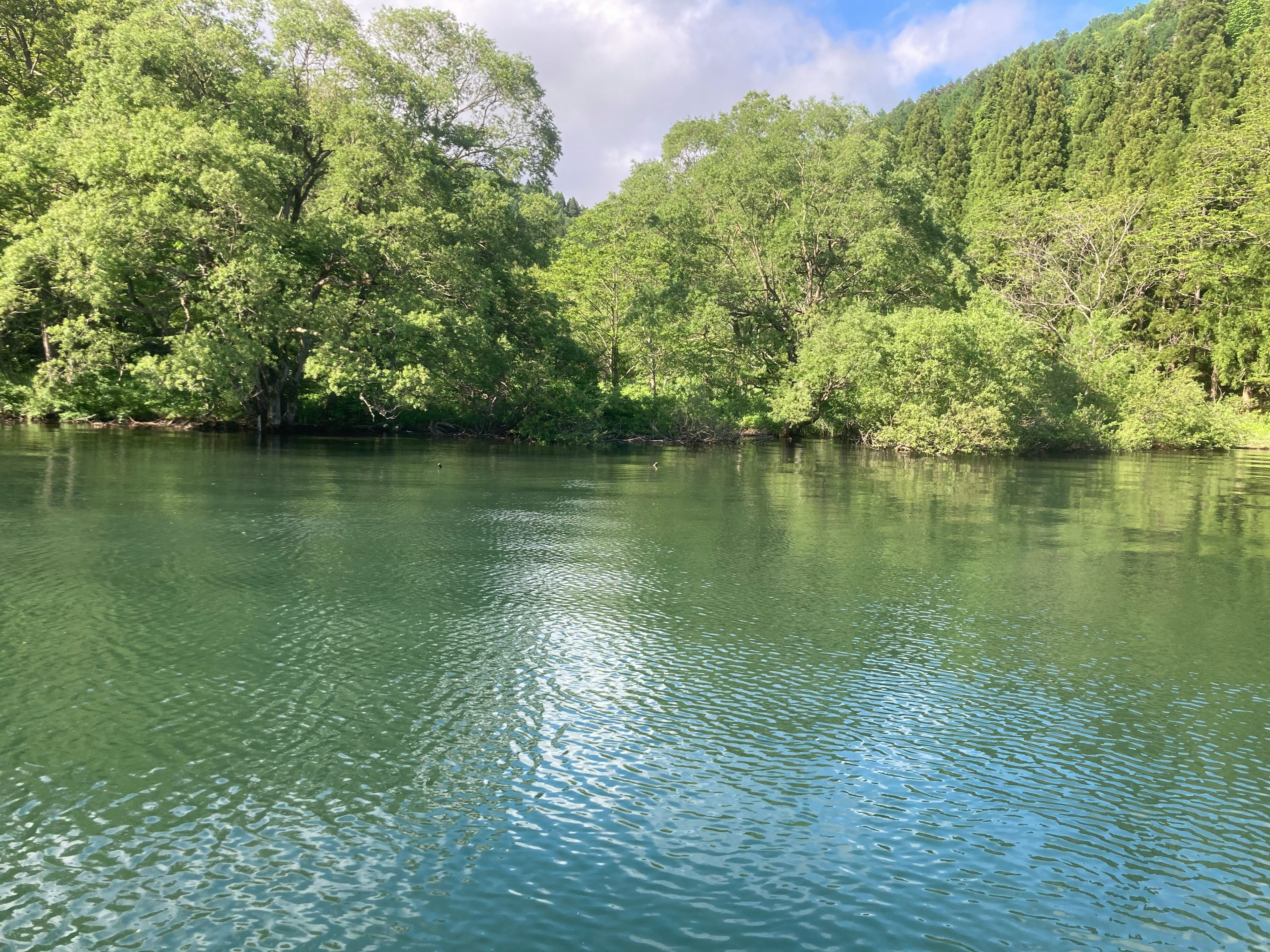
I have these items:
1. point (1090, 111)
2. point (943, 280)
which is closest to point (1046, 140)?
point (1090, 111)

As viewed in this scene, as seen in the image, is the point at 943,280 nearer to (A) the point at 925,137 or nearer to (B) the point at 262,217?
(B) the point at 262,217

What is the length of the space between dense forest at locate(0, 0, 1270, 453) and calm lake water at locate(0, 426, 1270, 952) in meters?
19.8

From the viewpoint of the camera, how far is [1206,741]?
→ 681 cm

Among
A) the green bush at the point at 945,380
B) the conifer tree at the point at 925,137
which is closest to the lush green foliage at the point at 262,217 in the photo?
the green bush at the point at 945,380

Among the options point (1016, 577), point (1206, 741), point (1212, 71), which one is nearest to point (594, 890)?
point (1206, 741)

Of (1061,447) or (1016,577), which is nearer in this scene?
(1016,577)

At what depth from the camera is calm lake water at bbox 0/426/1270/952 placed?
443cm

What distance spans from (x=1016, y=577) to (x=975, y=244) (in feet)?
186

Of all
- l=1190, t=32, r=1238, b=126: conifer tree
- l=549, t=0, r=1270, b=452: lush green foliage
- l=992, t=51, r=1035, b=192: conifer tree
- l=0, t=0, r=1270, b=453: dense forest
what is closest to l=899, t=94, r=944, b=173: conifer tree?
l=992, t=51, r=1035, b=192: conifer tree

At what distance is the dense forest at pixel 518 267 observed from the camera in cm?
3134

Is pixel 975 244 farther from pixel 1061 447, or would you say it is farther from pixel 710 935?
pixel 710 935

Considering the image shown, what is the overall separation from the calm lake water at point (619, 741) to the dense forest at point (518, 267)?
19.8m

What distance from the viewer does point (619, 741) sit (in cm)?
659

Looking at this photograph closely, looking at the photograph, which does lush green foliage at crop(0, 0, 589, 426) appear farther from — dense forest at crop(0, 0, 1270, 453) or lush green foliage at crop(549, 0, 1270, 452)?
lush green foliage at crop(549, 0, 1270, 452)
